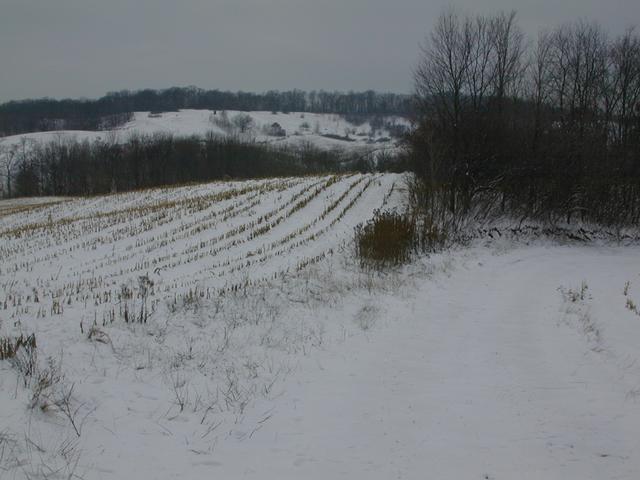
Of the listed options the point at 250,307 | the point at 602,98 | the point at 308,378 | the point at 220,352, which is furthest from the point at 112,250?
the point at 602,98

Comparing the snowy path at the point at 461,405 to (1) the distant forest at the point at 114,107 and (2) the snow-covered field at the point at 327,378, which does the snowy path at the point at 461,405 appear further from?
(1) the distant forest at the point at 114,107

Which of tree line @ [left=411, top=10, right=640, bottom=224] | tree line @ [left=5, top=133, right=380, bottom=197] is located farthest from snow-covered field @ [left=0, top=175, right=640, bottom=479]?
tree line @ [left=5, top=133, right=380, bottom=197]

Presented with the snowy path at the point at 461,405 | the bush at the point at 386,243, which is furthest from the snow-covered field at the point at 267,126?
the snowy path at the point at 461,405

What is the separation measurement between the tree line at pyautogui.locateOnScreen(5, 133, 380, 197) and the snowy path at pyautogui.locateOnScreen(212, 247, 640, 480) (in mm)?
66834

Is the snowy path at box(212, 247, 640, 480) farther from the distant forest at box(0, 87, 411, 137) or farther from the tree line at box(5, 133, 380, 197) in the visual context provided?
the distant forest at box(0, 87, 411, 137)

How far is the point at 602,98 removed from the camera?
73.7 feet

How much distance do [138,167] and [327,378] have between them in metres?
79.0

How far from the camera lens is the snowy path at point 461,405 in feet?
12.0

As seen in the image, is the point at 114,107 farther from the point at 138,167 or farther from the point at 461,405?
the point at 461,405

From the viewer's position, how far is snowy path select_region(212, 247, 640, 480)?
3.67 meters

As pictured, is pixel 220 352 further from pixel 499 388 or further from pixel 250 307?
pixel 499 388

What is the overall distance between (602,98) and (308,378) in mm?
25265

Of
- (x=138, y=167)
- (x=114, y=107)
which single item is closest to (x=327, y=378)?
(x=138, y=167)

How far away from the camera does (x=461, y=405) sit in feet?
15.3
